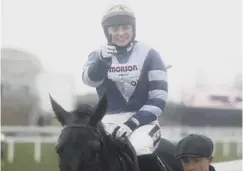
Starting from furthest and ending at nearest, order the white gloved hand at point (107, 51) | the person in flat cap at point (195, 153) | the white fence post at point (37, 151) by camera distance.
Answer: the white fence post at point (37, 151) → the white gloved hand at point (107, 51) → the person in flat cap at point (195, 153)

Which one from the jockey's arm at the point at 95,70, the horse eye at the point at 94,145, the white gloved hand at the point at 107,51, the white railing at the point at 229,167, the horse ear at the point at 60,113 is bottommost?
the white railing at the point at 229,167

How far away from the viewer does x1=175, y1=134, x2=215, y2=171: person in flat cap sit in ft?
8.54

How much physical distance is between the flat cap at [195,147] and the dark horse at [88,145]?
0.23 meters

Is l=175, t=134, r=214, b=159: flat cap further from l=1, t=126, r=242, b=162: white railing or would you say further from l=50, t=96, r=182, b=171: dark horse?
l=1, t=126, r=242, b=162: white railing

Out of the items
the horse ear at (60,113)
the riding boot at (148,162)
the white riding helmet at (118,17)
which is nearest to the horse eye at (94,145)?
the horse ear at (60,113)

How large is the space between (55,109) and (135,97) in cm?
60

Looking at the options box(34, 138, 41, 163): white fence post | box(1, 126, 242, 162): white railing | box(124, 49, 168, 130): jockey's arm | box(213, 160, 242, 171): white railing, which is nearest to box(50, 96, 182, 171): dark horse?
box(124, 49, 168, 130): jockey's arm

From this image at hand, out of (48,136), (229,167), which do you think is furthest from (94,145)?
(48,136)

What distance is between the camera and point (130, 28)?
117 inches

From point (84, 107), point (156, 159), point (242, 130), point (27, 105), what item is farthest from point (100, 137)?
point (242, 130)

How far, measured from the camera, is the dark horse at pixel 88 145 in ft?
7.65

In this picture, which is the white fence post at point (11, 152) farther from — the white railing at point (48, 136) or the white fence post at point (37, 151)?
the white fence post at point (37, 151)

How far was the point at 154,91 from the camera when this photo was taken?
9.64 feet

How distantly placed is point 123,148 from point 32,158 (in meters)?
7.62
